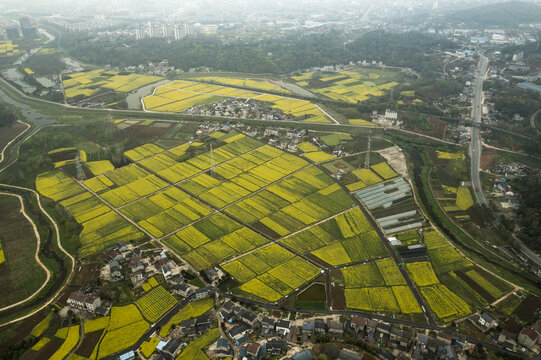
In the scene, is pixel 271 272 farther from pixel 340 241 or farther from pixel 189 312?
pixel 340 241

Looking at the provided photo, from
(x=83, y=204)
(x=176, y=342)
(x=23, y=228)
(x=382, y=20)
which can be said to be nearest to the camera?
(x=176, y=342)

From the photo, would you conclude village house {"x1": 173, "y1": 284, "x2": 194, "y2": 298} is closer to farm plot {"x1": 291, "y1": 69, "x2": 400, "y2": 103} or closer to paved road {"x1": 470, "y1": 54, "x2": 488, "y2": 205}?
paved road {"x1": 470, "y1": 54, "x2": 488, "y2": 205}

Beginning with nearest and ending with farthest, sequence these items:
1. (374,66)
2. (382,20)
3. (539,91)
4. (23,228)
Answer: (23,228)
(539,91)
(374,66)
(382,20)

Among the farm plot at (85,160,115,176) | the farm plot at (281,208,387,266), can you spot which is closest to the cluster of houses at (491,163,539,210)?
the farm plot at (281,208,387,266)

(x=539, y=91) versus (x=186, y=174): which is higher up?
(x=539, y=91)

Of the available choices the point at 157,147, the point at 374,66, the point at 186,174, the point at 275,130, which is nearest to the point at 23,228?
the point at 186,174

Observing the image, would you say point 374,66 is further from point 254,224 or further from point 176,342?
point 176,342
